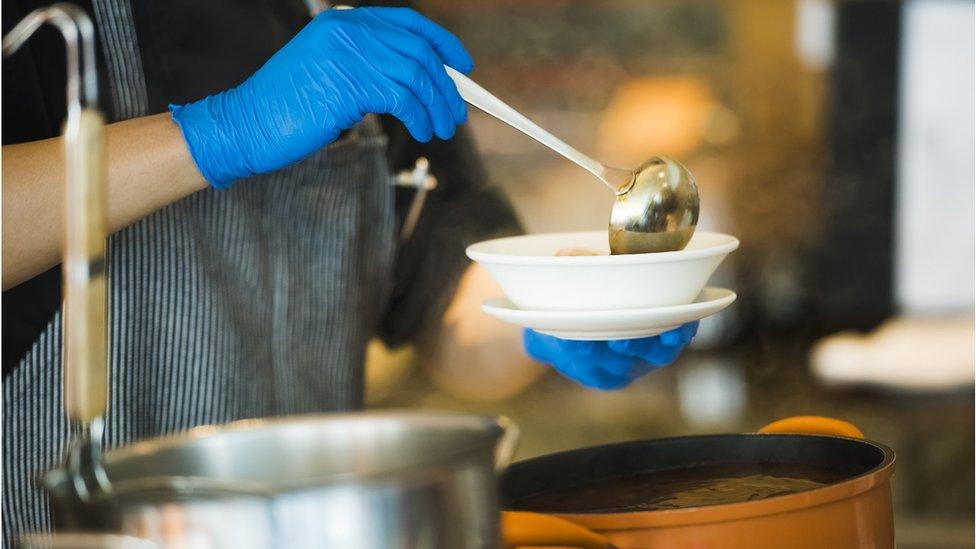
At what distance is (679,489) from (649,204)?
1.03ft

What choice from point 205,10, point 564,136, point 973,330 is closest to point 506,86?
point 564,136

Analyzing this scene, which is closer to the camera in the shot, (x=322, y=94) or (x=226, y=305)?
(x=322, y=94)

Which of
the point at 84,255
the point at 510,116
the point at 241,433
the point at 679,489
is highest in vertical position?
the point at 510,116

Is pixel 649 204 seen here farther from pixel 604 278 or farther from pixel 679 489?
pixel 679 489

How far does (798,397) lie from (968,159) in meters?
0.84

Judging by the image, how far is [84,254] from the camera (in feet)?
1.51

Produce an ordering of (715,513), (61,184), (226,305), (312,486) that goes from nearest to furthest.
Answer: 1. (312,486)
2. (715,513)
3. (61,184)
4. (226,305)

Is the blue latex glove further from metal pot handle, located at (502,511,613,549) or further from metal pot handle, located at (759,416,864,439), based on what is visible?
metal pot handle, located at (502,511,613,549)

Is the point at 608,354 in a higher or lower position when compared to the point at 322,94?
lower

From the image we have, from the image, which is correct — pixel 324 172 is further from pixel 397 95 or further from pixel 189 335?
pixel 397 95

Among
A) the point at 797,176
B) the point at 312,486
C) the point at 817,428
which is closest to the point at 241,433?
the point at 312,486

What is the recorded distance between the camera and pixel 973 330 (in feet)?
9.75

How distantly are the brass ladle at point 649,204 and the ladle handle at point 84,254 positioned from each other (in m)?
0.59

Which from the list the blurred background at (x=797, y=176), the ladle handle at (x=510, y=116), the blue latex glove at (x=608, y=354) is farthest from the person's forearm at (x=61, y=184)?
the blurred background at (x=797, y=176)
